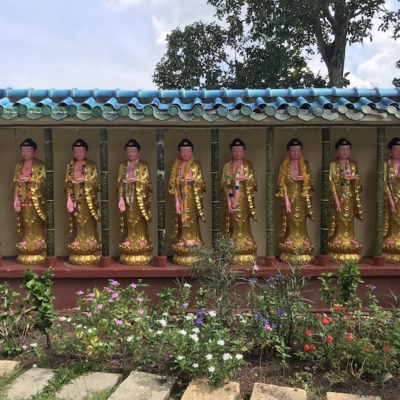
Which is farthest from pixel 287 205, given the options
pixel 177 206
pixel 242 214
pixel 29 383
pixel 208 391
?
pixel 29 383

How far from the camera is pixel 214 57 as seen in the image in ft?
39.4

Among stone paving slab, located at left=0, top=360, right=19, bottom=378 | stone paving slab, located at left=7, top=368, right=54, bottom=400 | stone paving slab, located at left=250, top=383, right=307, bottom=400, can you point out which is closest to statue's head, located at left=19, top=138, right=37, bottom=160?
stone paving slab, located at left=0, top=360, right=19, bottom=378

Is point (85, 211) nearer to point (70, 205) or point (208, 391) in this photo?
point (70, 205)

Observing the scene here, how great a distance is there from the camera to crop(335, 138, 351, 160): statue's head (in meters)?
5.04

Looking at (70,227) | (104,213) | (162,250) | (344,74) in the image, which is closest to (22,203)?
(70,227)

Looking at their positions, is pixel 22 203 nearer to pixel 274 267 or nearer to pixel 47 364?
pixel 47 364

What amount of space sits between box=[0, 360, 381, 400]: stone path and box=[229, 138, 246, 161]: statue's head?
257 centimetres

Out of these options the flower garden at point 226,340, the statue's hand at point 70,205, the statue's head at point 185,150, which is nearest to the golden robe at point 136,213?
the statue's head at point 185,150

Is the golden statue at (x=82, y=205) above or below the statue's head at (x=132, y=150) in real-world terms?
below

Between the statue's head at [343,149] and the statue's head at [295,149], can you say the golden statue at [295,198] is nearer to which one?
the statue's head at [295,149]

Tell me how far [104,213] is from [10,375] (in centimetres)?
200

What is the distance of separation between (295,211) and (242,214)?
59cm

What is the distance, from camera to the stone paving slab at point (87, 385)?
10.0 ft

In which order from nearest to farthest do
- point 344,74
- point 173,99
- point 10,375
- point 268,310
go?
1. point 10,375
2. point 268,310
3. point 173,99
4. point 344,74
